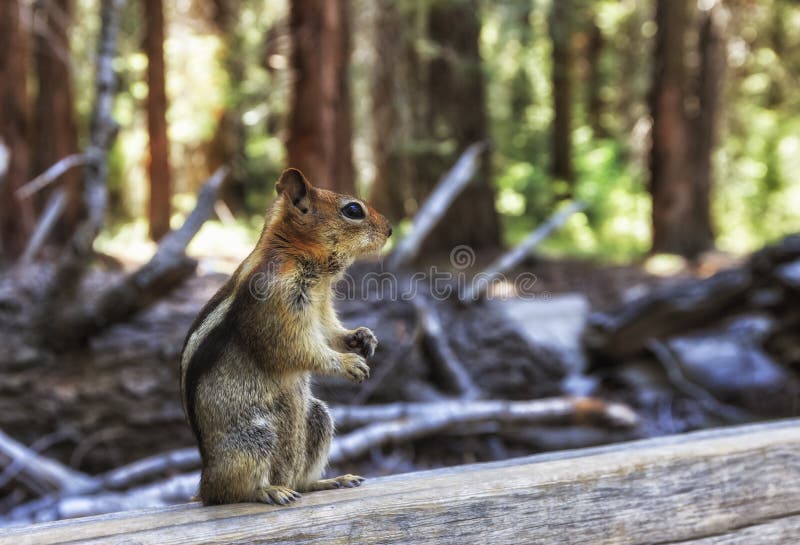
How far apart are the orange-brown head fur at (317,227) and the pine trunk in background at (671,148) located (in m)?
7.86

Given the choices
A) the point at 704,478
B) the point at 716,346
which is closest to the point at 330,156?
the point at 716,346

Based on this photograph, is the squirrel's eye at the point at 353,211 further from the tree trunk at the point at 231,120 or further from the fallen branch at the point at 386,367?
the tree trunk at the point at 231,120

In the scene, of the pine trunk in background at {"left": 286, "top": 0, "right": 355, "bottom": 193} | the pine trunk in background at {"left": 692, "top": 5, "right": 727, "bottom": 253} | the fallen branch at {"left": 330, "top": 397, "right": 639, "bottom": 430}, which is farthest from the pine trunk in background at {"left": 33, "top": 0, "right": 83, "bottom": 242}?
the pine trunk in background at {"left": 692, "top": 5, "right": 727, "bottom": 253}

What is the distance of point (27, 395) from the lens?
4.14 meters

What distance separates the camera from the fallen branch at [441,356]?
4938mm

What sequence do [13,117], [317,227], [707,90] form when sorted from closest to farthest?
[317,227] < [13,117] < [707,90]

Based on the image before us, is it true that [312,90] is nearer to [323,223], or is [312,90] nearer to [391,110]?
[391,110]

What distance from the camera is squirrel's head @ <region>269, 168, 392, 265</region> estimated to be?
190cm

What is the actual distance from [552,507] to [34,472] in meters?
2.86

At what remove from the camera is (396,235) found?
25.2ft

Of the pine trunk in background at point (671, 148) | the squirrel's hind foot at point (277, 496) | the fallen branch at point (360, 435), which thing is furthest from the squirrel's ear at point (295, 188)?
the pine trunk in background at point (671, 148)

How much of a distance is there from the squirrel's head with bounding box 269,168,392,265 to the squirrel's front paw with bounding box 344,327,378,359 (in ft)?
0.62

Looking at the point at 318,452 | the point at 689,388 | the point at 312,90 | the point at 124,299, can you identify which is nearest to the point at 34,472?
the point at 124,299

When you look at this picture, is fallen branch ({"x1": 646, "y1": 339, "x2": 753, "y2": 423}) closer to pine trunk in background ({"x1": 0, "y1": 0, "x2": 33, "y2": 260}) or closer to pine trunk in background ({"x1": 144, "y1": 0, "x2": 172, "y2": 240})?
pine trunk in background ({"x1": 144, "y1": 0, "x2": 172, "y2": 240})
